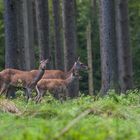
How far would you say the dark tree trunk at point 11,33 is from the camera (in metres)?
19.8

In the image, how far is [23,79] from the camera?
19.0 metres

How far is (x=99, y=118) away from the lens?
847cm

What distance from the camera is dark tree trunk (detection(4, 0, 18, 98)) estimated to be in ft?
65.1

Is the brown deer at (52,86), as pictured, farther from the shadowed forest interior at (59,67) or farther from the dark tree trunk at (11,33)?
the dark tree trunk at (11,33)

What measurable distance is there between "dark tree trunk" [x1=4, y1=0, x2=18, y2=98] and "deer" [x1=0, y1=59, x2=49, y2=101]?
37.2 inches

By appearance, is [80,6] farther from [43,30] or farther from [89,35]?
[43,30]

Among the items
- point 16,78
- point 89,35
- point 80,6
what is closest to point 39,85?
point 16,78

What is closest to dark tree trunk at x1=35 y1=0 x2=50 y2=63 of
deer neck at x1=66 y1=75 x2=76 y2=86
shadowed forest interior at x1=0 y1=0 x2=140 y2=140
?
shadowed forest interior at x1=0 y1=0 x2=140 y2=140

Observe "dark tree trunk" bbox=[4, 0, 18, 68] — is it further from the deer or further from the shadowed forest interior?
the deer

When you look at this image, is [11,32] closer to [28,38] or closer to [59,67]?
[28,38]

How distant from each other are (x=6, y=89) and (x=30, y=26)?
10161mm

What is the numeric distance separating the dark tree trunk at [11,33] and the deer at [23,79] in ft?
3.10

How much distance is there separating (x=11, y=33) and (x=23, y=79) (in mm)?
2038

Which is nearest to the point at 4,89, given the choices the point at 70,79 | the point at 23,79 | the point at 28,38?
the point at 23,79
